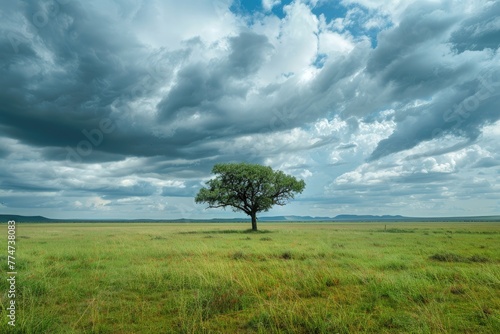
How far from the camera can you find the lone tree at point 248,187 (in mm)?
50000

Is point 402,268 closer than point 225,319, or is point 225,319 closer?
point 225,319

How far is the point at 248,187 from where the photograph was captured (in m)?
51.8

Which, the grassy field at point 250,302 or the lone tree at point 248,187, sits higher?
the lone tree at point 248,187

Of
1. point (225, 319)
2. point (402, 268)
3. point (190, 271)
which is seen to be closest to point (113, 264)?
point (190, 271)

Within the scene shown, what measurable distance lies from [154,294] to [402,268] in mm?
11338

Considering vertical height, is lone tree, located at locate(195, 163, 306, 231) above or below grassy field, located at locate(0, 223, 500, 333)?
above

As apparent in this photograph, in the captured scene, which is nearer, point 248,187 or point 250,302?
point 250,302

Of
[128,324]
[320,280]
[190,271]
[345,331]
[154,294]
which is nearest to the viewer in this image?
[345,331]

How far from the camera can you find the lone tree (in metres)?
50.0

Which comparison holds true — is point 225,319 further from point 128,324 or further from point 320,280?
point 320,280

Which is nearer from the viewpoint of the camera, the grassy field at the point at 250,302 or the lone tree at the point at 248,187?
the grassy field at the point at 250,302

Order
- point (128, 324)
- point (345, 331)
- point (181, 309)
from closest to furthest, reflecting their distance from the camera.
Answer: point (345, 331) < point (128, 324) < point (181, 309)

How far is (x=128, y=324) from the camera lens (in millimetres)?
7121

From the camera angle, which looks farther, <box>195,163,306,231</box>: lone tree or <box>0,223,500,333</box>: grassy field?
<box>195,163,306,231</box>: lone tree
